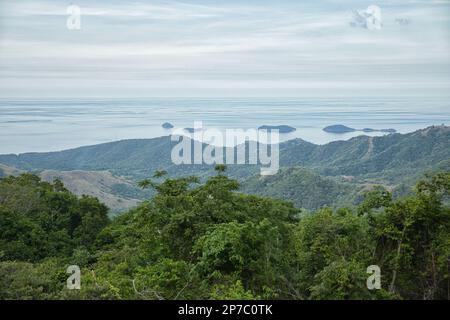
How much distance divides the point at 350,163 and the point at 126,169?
38.9 m

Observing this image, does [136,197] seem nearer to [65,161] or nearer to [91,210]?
[65,161]

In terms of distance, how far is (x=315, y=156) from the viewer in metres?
90.1

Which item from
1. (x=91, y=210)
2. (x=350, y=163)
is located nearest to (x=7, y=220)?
(x=91, y=210)

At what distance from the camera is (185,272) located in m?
9.62

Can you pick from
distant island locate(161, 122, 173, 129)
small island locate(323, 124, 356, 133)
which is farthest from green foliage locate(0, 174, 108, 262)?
small island locate(323, 124, 356, 133)

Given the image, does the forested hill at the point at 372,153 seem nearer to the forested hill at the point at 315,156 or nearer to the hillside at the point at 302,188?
the forested hill at the point at 315,156

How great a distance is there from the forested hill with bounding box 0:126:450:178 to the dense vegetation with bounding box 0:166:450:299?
48.7 m

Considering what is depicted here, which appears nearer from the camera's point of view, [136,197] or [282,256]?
[282,256]

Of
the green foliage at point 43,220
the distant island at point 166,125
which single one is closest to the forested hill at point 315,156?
the distant island at point 166,125

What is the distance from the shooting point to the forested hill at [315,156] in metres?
71.9

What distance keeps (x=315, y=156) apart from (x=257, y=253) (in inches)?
3217

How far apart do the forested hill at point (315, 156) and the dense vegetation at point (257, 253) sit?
48.7 metres

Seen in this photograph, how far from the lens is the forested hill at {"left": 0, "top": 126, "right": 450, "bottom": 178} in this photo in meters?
71.9
